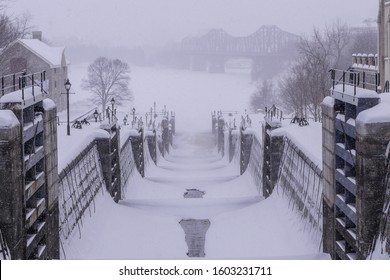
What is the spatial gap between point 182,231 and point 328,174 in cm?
774

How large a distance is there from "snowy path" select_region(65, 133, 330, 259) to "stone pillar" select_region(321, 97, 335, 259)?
74cm

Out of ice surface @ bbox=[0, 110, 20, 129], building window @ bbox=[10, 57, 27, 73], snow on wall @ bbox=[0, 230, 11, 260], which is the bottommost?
snow on wall @ bbox=[0, 230, 11, 260]

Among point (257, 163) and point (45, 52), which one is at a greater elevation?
point (45, 52)

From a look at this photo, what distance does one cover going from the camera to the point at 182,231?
2214 cm

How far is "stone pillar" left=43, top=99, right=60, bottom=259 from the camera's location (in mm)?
14695

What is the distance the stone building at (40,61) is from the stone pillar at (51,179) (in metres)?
37.7

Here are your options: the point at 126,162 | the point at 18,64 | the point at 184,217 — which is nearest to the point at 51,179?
the point at 184,217

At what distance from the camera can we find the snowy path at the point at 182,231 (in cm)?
1875

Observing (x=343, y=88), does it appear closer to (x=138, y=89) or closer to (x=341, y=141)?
(x=341, y=141)

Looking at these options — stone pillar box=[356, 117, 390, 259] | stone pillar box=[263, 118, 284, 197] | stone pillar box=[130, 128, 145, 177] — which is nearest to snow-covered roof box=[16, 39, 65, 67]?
stone pillar box=[130, 128, 145, 177]

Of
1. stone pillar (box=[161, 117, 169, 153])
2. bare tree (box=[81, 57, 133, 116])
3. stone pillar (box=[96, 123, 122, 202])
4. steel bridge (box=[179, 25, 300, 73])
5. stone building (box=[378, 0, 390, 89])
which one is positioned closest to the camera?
stone pillar (box=[96, 123, 122, 202])

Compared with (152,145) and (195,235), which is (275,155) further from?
(152,145)

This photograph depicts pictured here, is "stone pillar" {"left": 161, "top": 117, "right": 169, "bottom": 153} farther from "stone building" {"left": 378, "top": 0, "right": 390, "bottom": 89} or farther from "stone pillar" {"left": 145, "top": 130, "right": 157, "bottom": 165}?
"stone building" {"left": 378, "top": 0, "right": 390, "bottom": 89}

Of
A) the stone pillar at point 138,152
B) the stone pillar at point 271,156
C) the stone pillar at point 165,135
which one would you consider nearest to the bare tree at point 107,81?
the stone pillar at point 165,135
